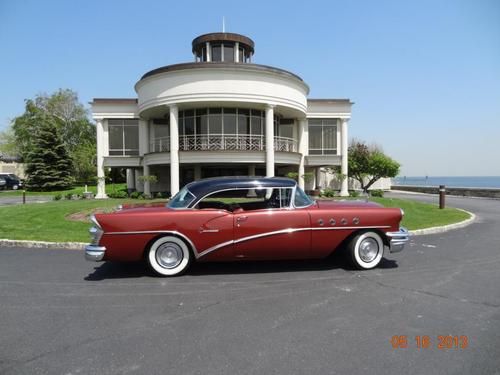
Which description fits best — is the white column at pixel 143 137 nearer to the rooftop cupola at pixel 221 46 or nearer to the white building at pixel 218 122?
the white building at pixel 218 122

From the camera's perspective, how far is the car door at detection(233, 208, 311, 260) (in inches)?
191

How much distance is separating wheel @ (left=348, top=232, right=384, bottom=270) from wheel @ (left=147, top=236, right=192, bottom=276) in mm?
2791

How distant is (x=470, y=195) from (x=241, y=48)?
76.1ft

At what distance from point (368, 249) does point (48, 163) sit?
3515 cm

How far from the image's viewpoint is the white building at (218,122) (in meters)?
17.3

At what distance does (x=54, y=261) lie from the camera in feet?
19.5

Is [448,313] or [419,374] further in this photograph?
[448,313]

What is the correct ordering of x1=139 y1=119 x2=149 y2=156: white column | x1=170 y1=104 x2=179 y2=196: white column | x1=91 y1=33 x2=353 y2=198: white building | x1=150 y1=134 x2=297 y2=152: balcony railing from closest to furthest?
1. x1=91 y1=33 x2=353 y2=198: white building
2. x1=170 y1=104 x2=179 y2=196: white column
3. x1=150 y1=134 x2=297 y2=152: balcony railing
4. x1=139 y1=119 x2=149 y2=156: white column

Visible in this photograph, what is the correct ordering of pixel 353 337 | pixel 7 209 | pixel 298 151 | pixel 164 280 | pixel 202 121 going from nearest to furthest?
pixel 353 337 → pixel 164 280 → pixel 7 209 → pixel 202 121 → pixel 298 151

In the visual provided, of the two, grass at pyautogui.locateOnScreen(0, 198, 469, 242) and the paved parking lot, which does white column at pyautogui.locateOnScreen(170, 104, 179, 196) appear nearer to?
grass at pyautogui.locateOnScreen(0, 198, 469, 242)

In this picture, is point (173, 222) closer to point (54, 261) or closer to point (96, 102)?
point (54, 261)

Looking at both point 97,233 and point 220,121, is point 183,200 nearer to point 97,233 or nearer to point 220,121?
point 97,233

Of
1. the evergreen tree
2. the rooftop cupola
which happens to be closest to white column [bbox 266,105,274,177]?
the rooftop cupola

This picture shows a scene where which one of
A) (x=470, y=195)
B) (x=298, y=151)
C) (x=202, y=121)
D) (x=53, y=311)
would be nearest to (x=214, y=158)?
(x=202, y=121)
